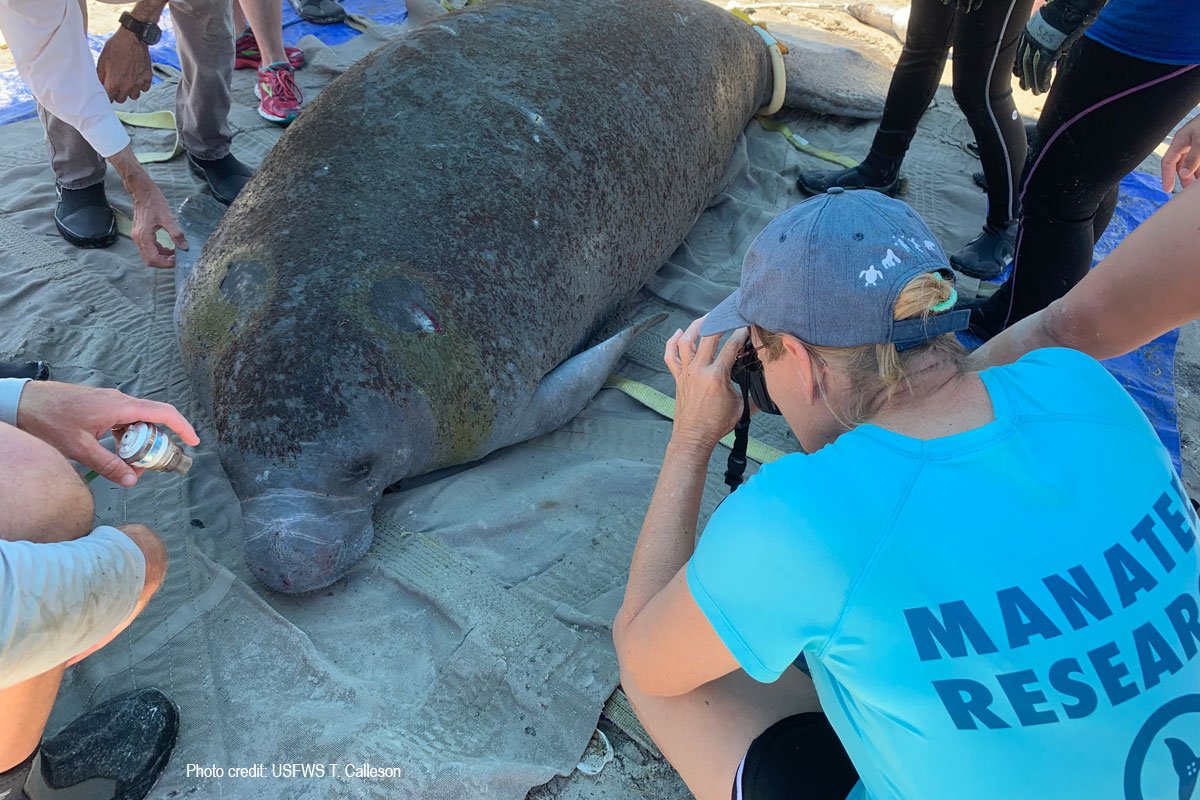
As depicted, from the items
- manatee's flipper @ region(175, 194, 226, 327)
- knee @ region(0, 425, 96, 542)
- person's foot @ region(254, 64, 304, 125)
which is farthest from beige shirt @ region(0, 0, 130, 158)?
person's foot @ region(254, 64, 304, 125)

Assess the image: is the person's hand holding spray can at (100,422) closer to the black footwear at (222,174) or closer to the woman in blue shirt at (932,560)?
the woman in blue shirt at (932,560)

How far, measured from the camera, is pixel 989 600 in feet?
3.66

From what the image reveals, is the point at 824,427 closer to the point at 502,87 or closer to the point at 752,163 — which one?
the point at 502,87

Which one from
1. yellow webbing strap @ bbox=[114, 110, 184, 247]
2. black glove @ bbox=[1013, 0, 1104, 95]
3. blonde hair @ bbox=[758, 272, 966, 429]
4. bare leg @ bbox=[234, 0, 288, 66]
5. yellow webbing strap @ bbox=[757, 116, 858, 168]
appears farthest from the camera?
yellow webbing strap @ bbox=[757, 116, 858, 168]

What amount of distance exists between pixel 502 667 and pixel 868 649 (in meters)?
1.21

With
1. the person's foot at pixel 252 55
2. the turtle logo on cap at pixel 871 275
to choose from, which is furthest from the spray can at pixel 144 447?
the person's foot at pixel 252 55

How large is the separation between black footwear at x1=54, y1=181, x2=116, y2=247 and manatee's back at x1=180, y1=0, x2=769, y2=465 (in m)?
1.07

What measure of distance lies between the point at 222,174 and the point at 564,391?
230 centimetres

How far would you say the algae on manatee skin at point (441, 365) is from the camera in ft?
7.95

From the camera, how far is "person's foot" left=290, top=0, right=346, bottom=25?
5.42 meters

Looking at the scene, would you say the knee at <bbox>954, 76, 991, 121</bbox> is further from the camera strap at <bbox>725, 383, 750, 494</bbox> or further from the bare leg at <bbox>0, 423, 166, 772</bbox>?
the bare leg at <bbox>0, 423, 166, 772</bbox>

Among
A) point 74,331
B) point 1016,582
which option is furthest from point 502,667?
point 74,331

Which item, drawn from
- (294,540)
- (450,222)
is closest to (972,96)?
(450,222)

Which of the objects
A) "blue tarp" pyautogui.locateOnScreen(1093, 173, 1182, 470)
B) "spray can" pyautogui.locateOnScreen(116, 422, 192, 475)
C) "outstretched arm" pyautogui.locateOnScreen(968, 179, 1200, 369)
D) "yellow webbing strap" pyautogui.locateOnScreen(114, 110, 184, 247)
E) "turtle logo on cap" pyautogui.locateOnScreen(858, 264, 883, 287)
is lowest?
"yellow webbing strap" pyautogui.locateOnScreen(114, 110, 184, 247)
